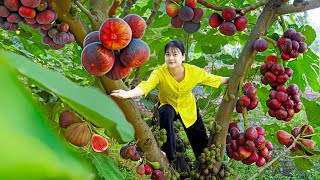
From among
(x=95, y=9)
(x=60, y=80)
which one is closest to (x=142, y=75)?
(x=95, y=9)

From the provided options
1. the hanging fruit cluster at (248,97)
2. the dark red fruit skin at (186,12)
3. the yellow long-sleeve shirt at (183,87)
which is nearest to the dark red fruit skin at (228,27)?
the dark red fruit skin at (186,12)

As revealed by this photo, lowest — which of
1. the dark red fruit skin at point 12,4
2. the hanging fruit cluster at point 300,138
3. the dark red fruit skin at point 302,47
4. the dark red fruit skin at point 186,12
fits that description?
the hanging fruit cluster at point 300,138

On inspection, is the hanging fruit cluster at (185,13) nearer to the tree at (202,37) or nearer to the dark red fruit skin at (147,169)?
the tree at (202,37)

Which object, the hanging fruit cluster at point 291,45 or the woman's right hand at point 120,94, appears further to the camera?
the hanging fruit cluster at point 291,45

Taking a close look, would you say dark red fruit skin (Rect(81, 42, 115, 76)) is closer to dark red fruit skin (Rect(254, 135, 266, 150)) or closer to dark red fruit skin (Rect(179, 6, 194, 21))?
dark red fruit skin (Rect(179, 6, 194, 21))

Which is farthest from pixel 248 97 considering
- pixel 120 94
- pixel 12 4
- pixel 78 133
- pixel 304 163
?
pixel 12 4

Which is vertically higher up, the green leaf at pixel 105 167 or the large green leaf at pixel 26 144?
the large green leaf at pixel 26 144

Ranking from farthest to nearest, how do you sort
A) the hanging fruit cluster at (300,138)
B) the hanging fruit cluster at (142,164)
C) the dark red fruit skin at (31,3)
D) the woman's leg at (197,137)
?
the woman's leg at (197,137)
the hanging fruit cluster at (300,138)
the hanging fruit cluster at (142,164)
the dark red fruit skin at (31,3)

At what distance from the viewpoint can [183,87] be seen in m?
1.97

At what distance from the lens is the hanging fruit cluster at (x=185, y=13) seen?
153cm

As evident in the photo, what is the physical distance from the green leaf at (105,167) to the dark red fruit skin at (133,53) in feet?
1.26

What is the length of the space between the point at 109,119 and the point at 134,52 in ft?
2.52

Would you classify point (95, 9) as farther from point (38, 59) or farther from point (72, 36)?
point (38, 59)

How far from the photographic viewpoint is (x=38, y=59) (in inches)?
72.5
